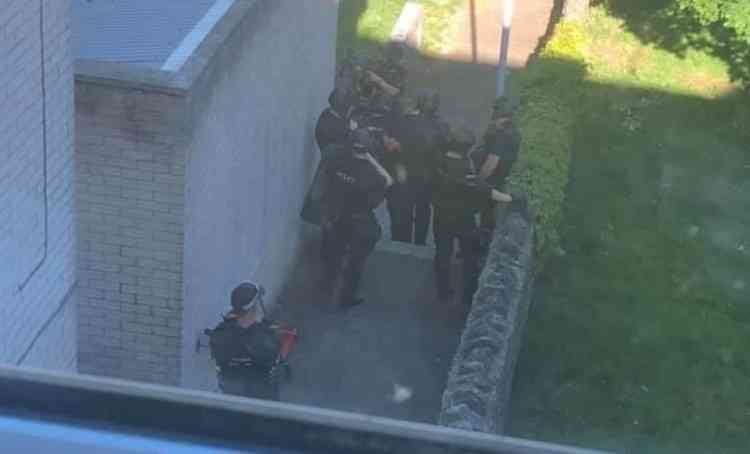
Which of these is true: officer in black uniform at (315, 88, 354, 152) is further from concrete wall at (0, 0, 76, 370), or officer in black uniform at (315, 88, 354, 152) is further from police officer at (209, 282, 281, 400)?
concrete wall at (0, 0, 76, 370)

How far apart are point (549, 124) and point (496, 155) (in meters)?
2.18

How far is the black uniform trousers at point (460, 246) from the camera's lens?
11234 mm

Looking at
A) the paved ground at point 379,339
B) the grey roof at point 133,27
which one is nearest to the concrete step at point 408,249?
the paved ground at point 379,339

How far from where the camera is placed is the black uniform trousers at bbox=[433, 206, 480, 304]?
11.2 meters

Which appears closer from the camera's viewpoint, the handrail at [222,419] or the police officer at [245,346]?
the handrail at [222,419]

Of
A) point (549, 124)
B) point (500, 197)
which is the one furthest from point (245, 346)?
point (549, 124)

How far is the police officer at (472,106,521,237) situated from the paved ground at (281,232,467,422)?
2.86ft

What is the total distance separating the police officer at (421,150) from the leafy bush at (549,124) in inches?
29.1

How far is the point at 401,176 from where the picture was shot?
1191 centimetres

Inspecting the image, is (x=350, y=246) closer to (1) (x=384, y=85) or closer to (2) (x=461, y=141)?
(2) (x=461, y=141)

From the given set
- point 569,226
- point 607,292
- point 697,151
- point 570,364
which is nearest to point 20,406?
point 570,364

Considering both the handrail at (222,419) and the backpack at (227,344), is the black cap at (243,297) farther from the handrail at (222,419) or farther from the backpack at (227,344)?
the handrail at (222,419)

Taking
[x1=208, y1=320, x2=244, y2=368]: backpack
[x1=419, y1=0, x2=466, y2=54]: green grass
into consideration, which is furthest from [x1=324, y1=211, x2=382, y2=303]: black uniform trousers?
[x1=419, y1=0, x2=466, y2=54]: green grass

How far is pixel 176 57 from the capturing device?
27.8 feet
